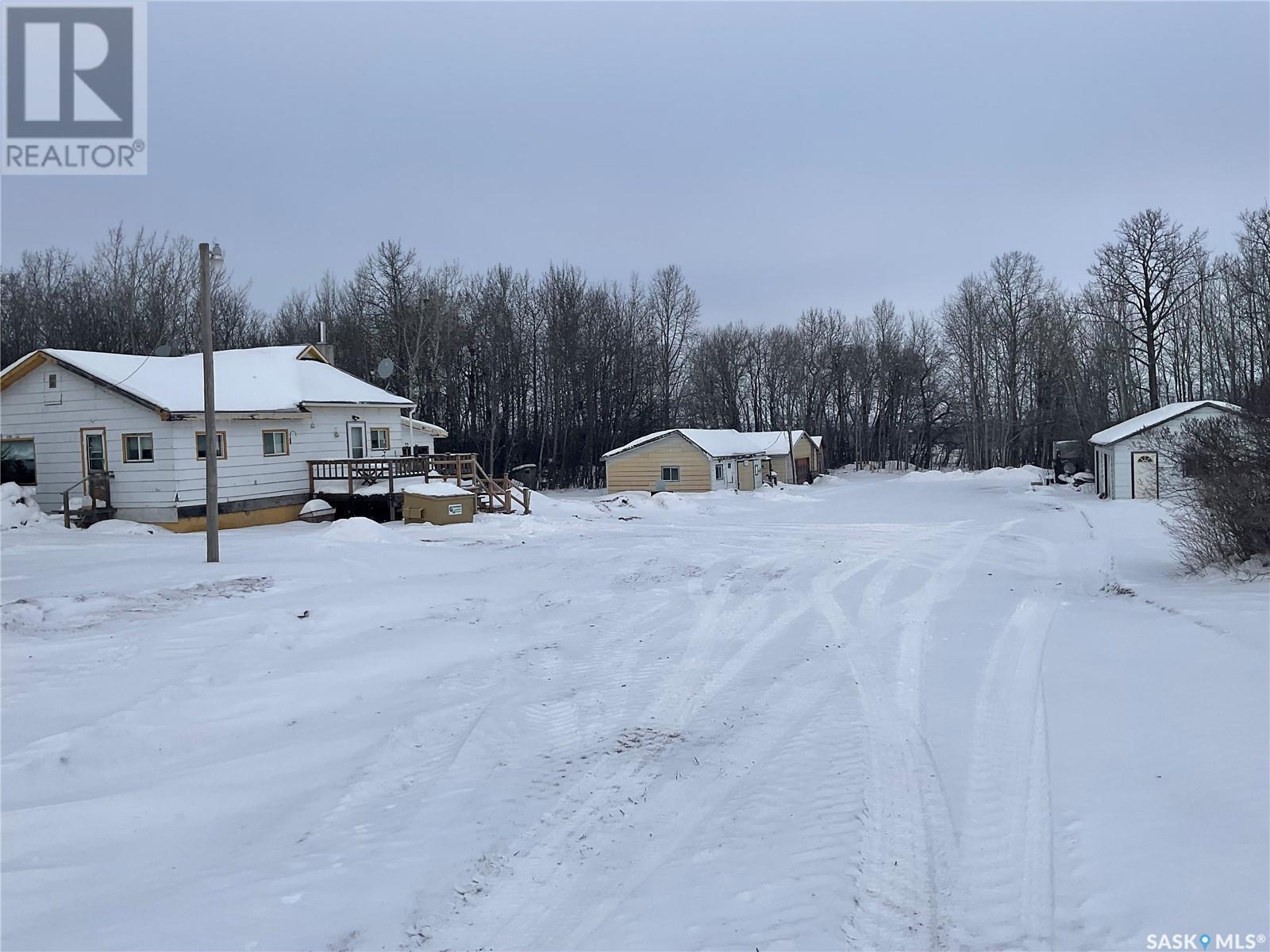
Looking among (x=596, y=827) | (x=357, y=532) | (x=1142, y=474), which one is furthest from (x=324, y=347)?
(x=1142, y=474)

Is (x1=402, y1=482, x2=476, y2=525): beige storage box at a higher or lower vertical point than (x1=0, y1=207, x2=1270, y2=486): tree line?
lower

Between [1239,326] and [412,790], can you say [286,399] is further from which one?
[1239,326]

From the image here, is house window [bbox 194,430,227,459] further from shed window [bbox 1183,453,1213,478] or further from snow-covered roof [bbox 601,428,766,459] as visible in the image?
snow-covered roof [bbox 601,428,766,459]

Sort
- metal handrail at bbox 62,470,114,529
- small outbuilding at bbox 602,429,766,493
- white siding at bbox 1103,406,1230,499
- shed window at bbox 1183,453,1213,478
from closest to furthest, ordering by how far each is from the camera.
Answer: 1. shed window at bbox 1183,453,1213,478
2. metal handrail at bbox 62,470,114,529
3. white siding at bbox 1103,406,1230,499
4. small outbuilding at bbox 602,429,766,493

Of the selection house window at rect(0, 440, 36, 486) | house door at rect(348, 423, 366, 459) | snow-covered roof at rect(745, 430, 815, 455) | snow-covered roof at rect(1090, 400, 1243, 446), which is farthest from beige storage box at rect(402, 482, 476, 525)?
snow-covered roof at rect(745, 430, 815, 455)

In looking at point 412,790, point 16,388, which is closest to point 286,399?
point 16,388

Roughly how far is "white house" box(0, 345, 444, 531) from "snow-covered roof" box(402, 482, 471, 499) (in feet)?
14.3

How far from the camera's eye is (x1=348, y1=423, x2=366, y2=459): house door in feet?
93.6

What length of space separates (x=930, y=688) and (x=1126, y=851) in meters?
3.33

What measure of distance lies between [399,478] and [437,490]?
2.91 metres

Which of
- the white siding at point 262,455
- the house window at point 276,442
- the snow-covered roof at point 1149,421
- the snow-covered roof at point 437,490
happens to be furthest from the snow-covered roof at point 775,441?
the house window at point 276,442

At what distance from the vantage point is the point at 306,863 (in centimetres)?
497

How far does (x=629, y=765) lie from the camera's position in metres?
6.37

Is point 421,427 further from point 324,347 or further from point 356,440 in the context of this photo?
point 324,347
